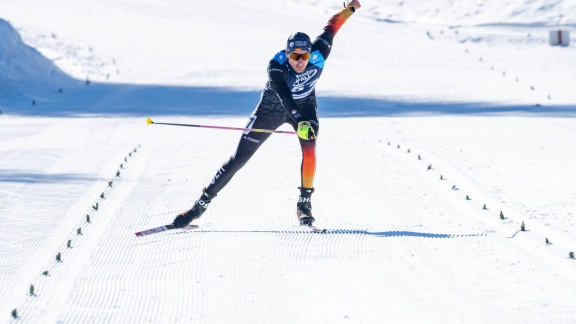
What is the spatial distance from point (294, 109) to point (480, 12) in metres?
34.3

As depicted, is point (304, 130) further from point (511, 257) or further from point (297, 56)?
point (511, 257)

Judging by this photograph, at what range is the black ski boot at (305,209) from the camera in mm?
9625

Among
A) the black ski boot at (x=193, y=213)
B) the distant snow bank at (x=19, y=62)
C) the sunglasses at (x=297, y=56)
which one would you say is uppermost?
the sunglasses at (x=297, y=56)

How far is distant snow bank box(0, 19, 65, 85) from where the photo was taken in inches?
1147

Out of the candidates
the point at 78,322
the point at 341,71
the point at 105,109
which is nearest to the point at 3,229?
the point at 78,322

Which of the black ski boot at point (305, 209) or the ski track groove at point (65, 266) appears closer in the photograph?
the ski track groove at point (65, 266)

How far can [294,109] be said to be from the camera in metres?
9.41

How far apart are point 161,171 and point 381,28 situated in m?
27.6

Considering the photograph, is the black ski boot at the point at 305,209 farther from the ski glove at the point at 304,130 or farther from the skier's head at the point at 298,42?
the skier's head at the point at 298,42

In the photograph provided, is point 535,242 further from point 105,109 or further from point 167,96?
point 167,96

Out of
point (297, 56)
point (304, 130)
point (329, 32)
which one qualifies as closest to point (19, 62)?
point (329, 32)

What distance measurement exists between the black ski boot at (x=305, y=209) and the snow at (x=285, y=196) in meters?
0.16

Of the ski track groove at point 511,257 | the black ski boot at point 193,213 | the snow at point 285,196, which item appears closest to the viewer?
the ski track groove at point 511,257

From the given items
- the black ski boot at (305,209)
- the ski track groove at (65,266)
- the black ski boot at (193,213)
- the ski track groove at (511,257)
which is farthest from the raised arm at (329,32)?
the ski track groove at (65,266)
